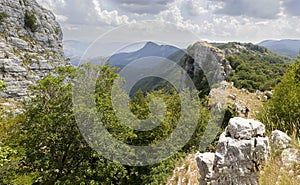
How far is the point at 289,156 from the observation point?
537 centimetres

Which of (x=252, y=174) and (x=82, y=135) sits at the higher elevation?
(x=252, y=174)

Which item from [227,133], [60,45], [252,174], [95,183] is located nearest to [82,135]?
[95,183]

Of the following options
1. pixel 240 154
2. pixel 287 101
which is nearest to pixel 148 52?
pixel 240 154

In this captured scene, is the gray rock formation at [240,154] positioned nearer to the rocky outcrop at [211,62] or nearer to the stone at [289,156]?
the stone at [289,156]

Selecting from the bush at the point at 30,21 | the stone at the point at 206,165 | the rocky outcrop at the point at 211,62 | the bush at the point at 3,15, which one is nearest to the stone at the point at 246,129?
the stone at the point at 206,165

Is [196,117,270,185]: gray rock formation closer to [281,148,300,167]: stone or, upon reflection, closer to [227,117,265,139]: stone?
[227,117,265,139]: stone

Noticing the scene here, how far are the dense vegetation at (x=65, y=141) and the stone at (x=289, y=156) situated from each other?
907cm

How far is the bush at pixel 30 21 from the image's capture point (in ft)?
230

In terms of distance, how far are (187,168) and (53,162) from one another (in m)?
9.85

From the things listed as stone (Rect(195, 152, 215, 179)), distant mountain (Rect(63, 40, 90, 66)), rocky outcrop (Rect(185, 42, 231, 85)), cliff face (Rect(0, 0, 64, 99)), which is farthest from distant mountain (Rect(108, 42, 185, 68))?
rocky outcrop (Rect(185, 42, 231, 85))

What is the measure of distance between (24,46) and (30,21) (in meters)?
14.1

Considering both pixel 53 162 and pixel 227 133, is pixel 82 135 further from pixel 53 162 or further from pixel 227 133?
pixel 227 133

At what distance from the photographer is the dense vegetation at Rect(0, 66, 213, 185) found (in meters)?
14.2

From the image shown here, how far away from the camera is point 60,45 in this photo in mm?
84875
